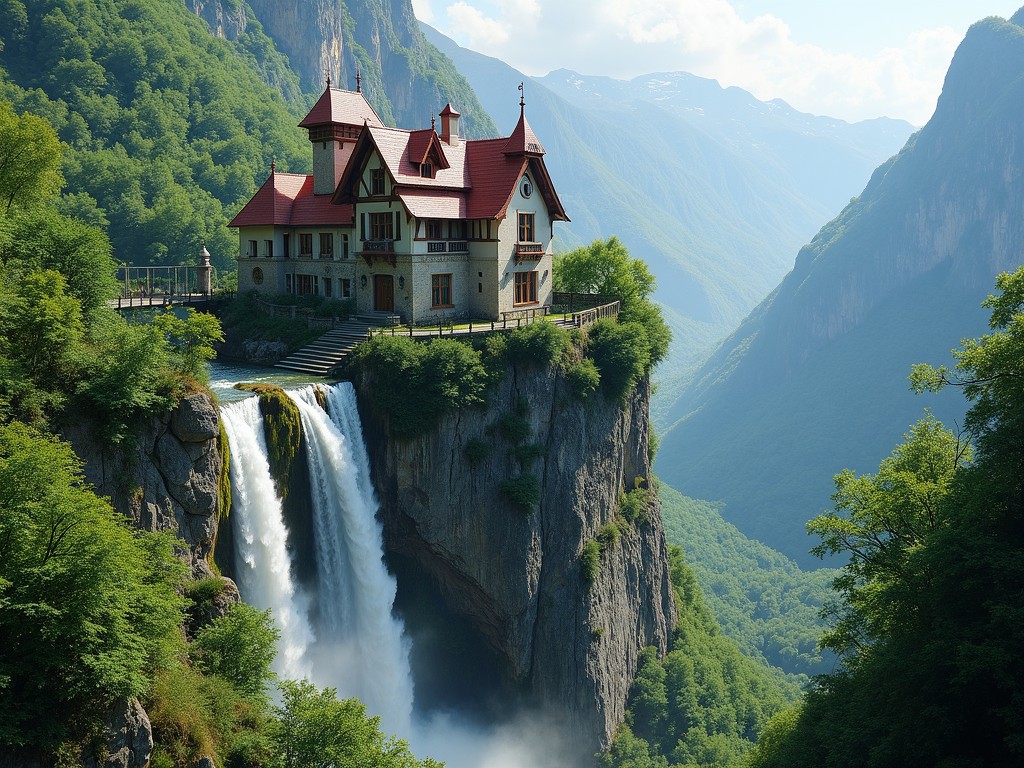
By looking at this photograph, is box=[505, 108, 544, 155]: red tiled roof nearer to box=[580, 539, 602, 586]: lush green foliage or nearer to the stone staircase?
the stone staircase

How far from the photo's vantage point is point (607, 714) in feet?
179

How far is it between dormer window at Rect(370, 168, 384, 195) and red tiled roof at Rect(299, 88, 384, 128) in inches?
254

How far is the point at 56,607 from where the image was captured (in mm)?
22078

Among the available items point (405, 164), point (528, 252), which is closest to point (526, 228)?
point (528, 252)

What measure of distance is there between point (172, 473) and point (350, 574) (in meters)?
13.1

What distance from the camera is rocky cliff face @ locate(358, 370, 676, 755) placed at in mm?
47719

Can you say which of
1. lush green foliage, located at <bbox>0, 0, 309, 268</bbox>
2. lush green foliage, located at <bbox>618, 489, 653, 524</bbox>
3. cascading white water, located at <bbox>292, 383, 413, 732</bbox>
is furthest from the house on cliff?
lush green foliage, located at <bbox>0, 0, 309, 268</bbox>

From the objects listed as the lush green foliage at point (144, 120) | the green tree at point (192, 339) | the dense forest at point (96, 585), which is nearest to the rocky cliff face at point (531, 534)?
the green tree at point (192, 339)

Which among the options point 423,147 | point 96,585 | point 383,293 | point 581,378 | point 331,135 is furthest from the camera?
point 331,135

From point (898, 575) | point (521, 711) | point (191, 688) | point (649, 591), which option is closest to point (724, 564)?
point (649, 591)

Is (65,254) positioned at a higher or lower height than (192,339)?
higher

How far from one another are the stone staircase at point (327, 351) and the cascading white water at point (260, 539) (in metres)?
10.1

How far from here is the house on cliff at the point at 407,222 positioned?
55281 mm

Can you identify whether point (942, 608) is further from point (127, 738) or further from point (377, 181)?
point (377, 181)
